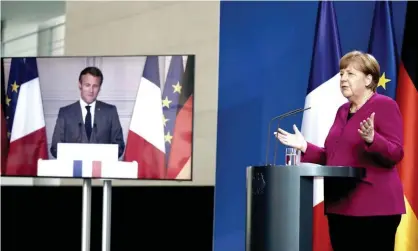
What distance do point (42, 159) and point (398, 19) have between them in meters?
2.29

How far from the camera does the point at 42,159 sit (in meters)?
3.82

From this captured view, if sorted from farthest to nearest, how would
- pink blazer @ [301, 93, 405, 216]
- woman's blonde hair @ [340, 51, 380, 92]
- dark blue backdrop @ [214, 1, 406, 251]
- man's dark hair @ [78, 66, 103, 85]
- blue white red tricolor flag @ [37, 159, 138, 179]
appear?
dark blue backdrop @ [214, 1, 406, 251] → man's dark hair @ [78, 66, 103, 85] → blue white red tricolor flag @ [37, 159, 138, 179] → woman's blonde hair @ [340, 51, 380, 92] → pink blazer @ [301, 93, 405, 216]

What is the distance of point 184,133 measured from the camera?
147 inches

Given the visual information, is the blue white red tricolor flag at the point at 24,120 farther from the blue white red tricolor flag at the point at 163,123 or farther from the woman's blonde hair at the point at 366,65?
the woman's blonde hair at the point at 366,65

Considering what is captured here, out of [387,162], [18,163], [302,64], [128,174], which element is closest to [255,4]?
[302,64]

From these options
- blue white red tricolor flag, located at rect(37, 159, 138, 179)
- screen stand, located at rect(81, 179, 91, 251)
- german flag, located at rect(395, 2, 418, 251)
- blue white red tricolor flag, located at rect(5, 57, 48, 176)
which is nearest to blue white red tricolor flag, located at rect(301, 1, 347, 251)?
german flag, located at rect(395, 2, 418, 251)

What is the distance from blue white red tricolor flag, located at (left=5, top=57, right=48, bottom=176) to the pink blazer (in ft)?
6.19

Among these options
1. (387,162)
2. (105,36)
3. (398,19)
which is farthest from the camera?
(105,36)

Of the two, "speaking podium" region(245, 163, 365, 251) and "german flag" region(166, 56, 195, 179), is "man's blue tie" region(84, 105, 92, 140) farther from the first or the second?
"speaking podium" region(245, 163, 365, 251)

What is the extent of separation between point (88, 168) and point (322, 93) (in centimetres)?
141

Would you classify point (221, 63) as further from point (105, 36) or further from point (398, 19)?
point (398, 19)

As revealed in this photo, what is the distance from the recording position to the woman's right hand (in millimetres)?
2656

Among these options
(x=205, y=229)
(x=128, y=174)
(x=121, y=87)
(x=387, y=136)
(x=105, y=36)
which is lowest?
(x=205, y=229)

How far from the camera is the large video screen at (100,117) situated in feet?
12.3
